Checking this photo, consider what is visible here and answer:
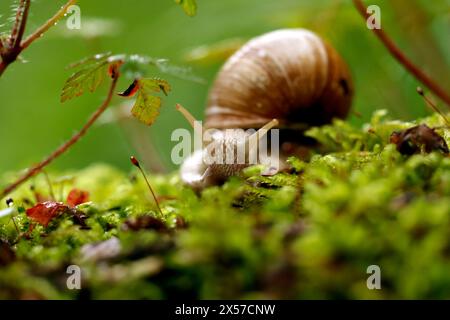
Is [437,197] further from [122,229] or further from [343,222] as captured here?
[122,229]

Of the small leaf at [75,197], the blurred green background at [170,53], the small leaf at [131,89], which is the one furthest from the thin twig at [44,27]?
the small leaf at [75,197]

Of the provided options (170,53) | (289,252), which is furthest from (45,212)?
(170,53)

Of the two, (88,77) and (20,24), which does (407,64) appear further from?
(20,24)

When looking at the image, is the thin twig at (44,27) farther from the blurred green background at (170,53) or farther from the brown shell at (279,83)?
the brown shell at (279,83)

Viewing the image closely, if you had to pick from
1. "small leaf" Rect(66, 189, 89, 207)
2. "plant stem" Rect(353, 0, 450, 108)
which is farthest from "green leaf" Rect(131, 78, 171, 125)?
"plant stem" Rect(353, 0, 450, 108)
